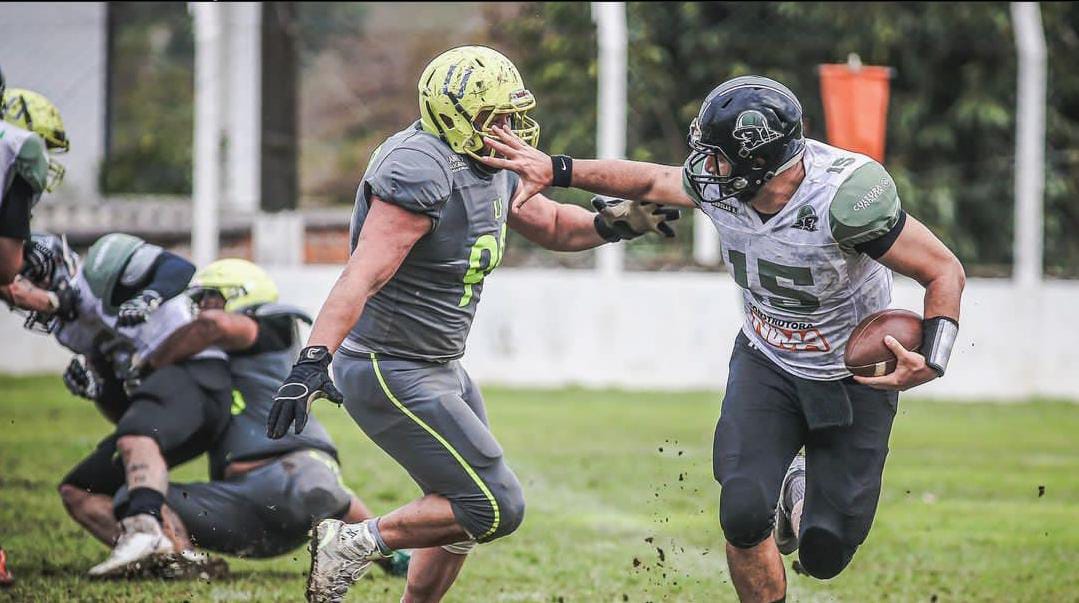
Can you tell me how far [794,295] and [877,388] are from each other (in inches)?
15.7

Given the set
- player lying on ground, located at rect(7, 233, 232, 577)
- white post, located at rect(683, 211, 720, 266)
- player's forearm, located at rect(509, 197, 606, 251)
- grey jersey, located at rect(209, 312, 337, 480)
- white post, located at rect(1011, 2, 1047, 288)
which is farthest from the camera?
white post, located at rect(683, 211, 720, 266)

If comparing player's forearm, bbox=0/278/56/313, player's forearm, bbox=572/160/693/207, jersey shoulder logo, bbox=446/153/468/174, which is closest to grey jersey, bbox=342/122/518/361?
jersey shoulder logo, bbox=446/153/468/174

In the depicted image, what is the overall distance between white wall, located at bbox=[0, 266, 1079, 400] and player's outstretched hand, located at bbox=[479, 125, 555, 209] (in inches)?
321

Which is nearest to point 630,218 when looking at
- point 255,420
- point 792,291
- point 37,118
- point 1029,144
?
point 792,291

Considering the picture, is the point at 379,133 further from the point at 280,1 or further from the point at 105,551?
the point at 105,551

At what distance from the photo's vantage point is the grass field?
602 centimetres

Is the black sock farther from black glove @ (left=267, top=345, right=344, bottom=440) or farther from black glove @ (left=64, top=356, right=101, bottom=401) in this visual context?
black glove @ (left=267, top=345, right=344, bottom=440)

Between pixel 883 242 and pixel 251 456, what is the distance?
9.59 feet

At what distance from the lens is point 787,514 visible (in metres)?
5.37

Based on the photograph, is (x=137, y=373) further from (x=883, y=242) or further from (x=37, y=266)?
(x=883, y=242)

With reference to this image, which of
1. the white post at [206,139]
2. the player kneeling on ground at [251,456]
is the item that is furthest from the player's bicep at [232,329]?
the white post at [206,139]

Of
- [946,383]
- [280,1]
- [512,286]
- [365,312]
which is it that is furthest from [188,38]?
[365,312]

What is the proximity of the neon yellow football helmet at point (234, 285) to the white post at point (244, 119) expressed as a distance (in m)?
7.55

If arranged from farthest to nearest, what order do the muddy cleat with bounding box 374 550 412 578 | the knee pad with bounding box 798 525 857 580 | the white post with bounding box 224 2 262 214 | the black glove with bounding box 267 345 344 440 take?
the white post with bounding box 224 2 262 214 < the muddy cleat with bounding box 374 550 412 578 < the knee pad with bounding box 798 525 857 580 < the black glove with bounding box 267 345 344 440
